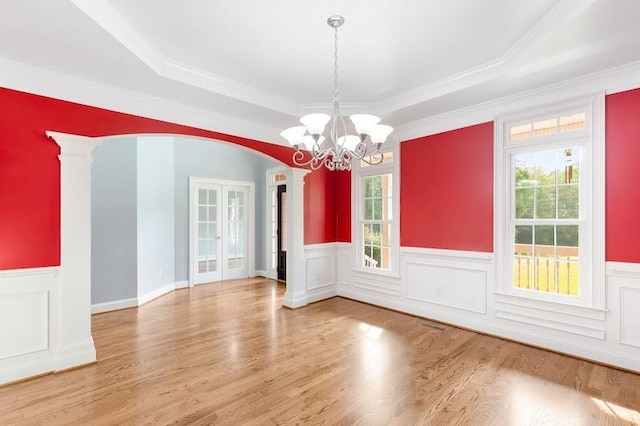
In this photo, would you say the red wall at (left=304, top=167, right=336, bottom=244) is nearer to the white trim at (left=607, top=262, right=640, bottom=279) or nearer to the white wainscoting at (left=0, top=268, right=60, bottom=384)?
the white wainscoting at (left=0, top=268, right=60, bottom=384)

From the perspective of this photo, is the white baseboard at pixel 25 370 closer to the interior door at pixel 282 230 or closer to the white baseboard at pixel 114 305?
the white baseboard at pixel 114 305

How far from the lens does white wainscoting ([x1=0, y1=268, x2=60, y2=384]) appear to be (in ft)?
8.55

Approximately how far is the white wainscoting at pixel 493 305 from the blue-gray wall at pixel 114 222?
3.43 m

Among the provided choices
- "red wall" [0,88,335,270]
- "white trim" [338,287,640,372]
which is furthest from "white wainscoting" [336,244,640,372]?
"red wall" [0,88,335,270]

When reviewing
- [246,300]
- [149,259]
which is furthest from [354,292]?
[149,259]

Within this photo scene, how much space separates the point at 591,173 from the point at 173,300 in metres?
5.78

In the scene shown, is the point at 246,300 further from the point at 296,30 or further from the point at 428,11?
the point at 428,11

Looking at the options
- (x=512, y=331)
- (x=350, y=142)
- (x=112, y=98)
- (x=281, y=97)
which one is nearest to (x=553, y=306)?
(x=512, y=331)

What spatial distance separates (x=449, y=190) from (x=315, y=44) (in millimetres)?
2479

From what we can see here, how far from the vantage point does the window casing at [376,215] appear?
4.68 m

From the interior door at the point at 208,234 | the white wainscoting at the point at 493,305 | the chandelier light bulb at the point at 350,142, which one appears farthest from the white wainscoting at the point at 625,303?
the interior door at the point at 208,234

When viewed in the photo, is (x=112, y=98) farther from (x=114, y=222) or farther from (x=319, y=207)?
(x=319, y=207)

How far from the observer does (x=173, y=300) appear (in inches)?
205

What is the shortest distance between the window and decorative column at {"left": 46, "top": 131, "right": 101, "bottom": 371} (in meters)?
3.60
